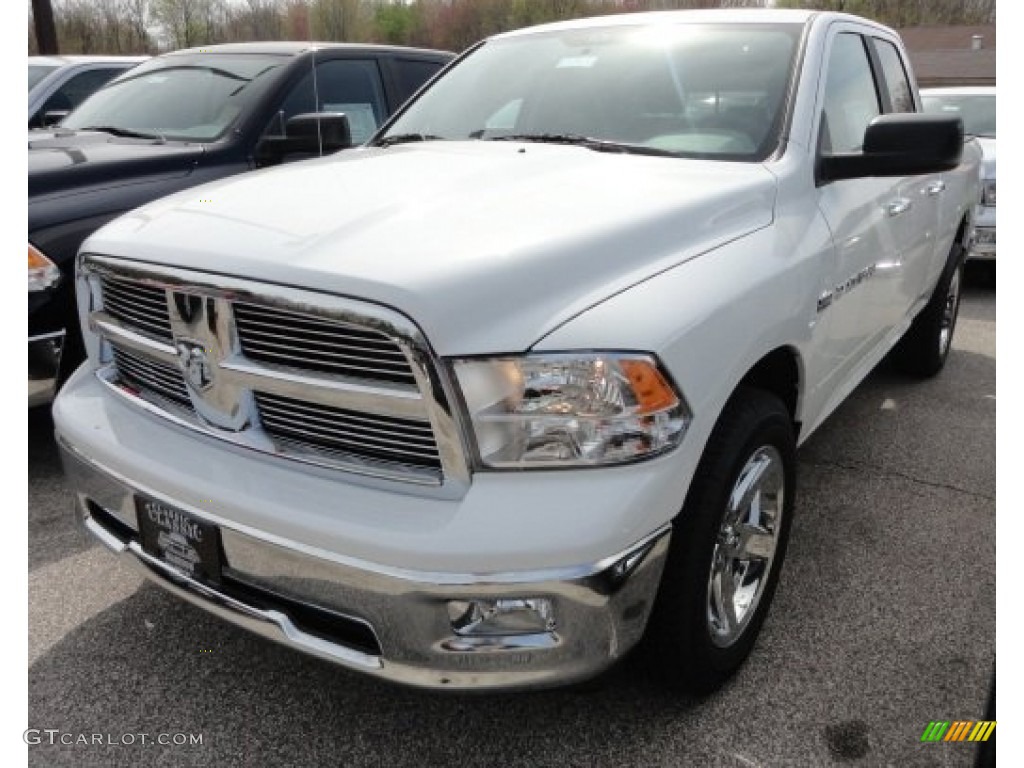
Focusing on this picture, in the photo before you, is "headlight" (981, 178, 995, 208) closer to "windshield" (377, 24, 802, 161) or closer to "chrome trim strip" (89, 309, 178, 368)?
"windshield" (377, 24, 802, 161)

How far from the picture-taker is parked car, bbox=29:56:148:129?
23.0 ft

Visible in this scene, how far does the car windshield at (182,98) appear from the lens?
471cm

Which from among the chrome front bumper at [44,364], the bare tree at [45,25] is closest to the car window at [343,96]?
the chrome front bumper at [44,364]

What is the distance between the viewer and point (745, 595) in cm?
247

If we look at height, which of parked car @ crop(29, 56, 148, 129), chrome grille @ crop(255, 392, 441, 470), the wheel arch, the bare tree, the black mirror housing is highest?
the bare tree

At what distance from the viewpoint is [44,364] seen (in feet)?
11.6

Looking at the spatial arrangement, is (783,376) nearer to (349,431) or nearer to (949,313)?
(349,431)

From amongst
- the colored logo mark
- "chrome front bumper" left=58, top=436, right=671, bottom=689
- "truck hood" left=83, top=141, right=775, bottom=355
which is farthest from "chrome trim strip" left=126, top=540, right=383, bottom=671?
the colored logo mark

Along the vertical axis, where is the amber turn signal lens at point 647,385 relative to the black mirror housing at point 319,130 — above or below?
below

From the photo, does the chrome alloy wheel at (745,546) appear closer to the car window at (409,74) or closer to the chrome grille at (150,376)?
the chrome grille at (150,376)

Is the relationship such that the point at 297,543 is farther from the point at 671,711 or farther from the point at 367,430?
the point at 671,711

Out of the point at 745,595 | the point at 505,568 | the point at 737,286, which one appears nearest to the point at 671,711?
the point at 745,595

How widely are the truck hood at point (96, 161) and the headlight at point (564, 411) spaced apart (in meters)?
2.85

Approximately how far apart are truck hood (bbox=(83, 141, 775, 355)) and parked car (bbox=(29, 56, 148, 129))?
539 cm
